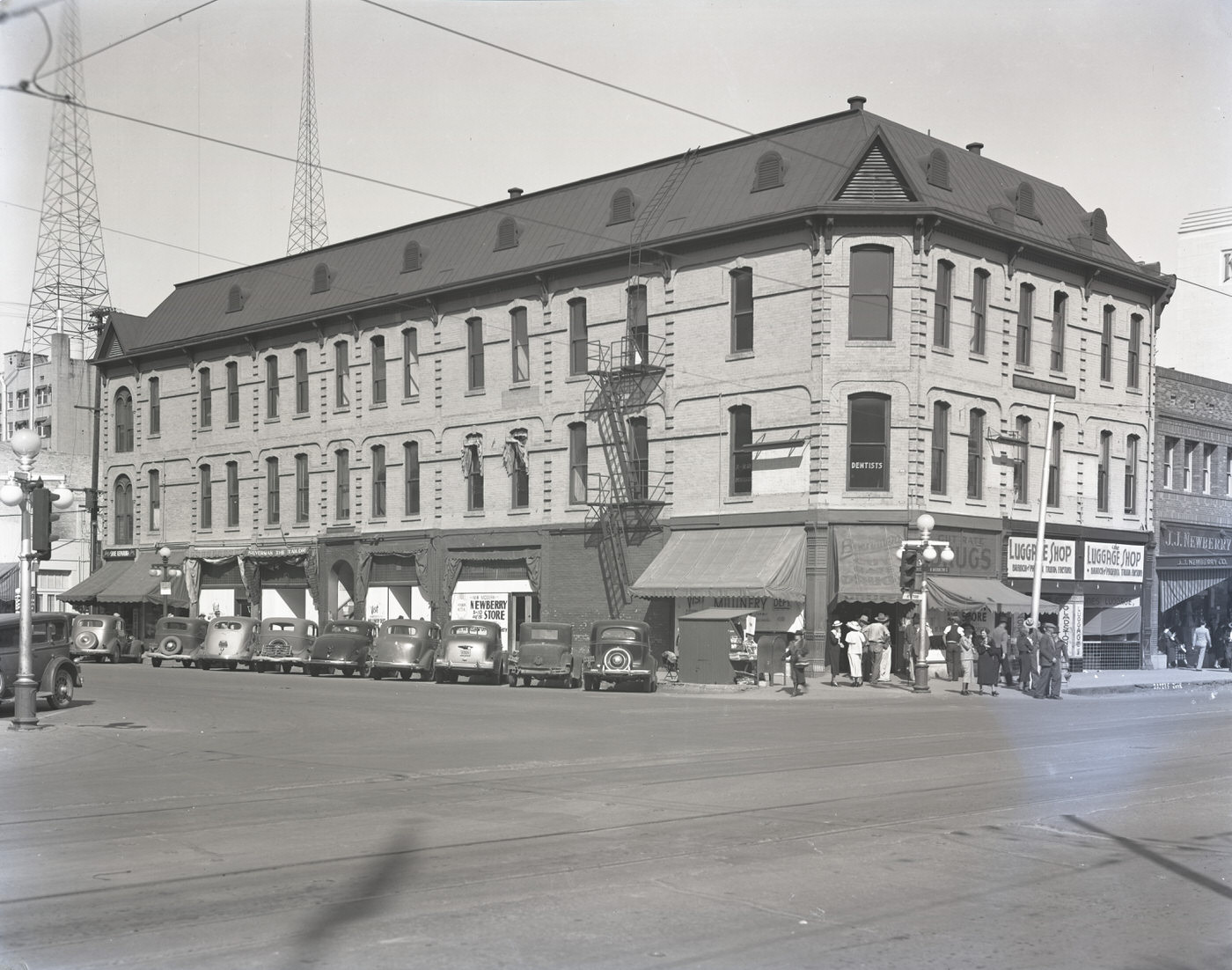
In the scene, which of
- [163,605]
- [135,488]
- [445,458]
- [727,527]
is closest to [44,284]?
[135,488]

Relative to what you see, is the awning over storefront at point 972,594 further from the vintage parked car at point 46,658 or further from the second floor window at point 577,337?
the vintage parked car at point 46,658

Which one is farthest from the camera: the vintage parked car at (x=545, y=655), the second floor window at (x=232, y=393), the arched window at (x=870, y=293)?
the second floor window at (x=232, y=393)

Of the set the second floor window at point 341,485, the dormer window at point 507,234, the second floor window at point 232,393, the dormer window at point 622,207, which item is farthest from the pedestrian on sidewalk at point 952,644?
the second floor window at point 232,393

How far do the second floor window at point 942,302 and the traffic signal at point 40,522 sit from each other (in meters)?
23.9

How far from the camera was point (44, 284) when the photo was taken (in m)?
69.2

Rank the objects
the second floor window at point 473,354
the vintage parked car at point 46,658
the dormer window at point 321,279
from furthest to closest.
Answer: the dormer window at point 321,279 → the second floor window at point 473,354 → the vintage parked car at point 46,658

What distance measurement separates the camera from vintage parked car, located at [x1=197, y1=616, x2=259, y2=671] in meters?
40.4

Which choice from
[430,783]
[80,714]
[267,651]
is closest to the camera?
[430,783]

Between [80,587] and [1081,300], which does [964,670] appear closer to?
[1081,300]

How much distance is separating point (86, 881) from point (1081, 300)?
3704 cm

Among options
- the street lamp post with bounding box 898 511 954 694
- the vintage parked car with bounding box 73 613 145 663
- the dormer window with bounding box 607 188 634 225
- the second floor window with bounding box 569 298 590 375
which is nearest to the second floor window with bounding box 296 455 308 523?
the vintage parked car with bounding box 73 613 145 663

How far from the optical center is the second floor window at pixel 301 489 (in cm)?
5028

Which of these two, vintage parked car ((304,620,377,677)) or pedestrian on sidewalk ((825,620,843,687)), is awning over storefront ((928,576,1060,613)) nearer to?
pedestrian on sidewalk ((825,620,843,687))

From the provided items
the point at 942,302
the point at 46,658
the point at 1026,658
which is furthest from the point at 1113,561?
the point at 46,658
